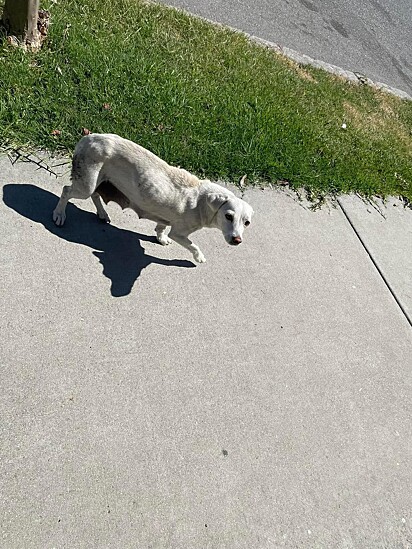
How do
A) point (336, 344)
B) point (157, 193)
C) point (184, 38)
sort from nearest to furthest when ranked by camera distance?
point (157, 193) < point (336, 344) < point (184, 38)

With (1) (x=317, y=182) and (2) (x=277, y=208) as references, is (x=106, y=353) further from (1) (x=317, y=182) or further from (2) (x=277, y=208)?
(1) (x=317, y=182)

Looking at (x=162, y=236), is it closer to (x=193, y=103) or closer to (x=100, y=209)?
(x=100, y=209)

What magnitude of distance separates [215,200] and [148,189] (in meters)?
0.45

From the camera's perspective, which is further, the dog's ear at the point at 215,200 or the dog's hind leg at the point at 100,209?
the dog's hind leg at the point at 100,209

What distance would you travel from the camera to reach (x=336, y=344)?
13.3 feet

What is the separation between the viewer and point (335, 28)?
8.29 metres

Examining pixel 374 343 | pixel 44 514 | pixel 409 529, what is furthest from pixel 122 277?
pixel 409 529

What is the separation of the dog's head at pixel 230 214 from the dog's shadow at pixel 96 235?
2.21 feet

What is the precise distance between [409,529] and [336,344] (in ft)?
4.41

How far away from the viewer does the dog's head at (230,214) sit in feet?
11.3

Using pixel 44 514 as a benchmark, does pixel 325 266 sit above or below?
above

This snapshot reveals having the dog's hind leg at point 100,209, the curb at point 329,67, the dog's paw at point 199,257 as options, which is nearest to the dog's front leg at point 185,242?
the dog's paw at point 199,257

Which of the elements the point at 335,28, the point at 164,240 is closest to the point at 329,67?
the point at 335,28

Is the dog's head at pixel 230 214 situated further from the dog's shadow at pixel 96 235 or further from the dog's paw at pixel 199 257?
the dog's shadow at pixel 96 235
